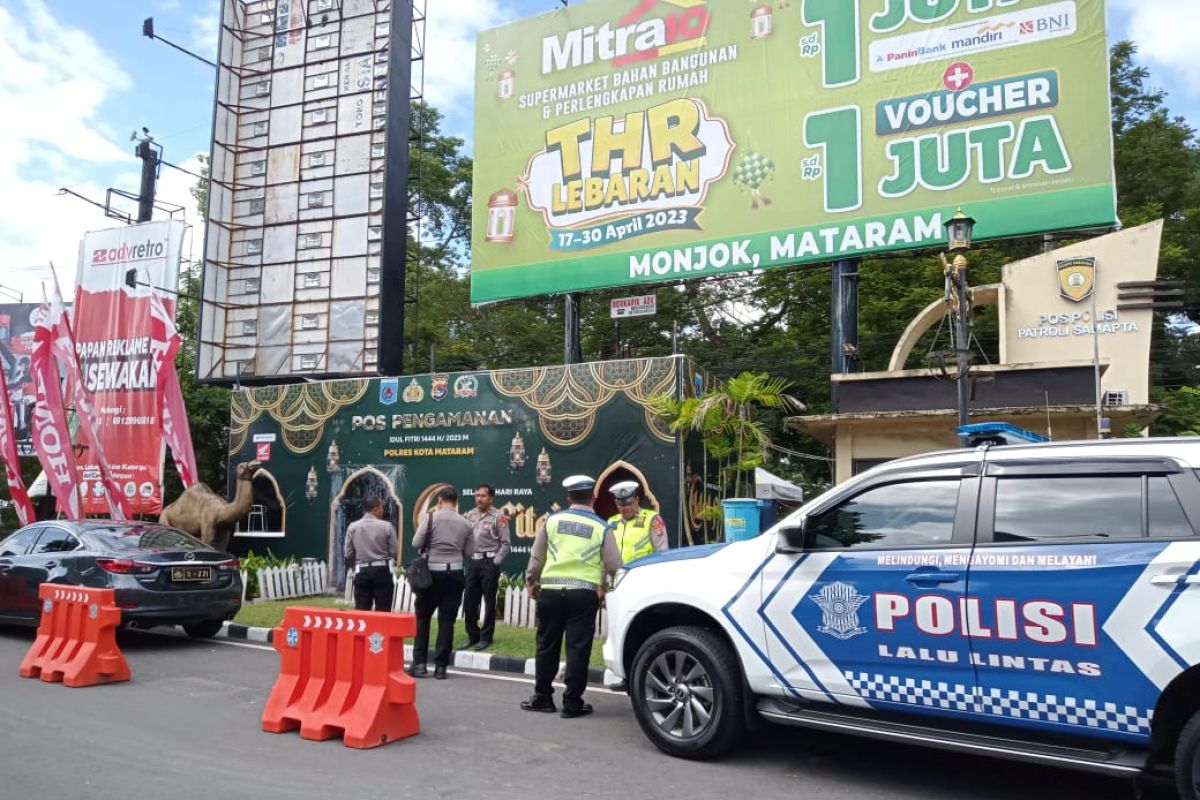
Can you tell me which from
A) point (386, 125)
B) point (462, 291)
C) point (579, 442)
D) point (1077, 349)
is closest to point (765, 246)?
point (579, 442)

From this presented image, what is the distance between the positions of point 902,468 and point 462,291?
90.3ft

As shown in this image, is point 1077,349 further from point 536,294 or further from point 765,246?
point 536,294

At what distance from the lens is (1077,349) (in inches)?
643

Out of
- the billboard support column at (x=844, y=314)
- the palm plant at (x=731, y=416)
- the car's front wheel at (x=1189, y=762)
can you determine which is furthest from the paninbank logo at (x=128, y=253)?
the car's front wheel at (x=1189, y=762)

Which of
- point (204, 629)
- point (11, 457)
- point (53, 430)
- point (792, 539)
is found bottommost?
point (204, 629)

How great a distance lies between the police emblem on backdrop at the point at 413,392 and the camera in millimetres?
16984

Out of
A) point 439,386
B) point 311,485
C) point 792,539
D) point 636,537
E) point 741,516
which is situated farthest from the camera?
point 311,485

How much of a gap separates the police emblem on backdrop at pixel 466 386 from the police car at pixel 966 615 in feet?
35.3

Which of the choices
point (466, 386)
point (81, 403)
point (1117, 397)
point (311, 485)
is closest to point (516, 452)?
point (466, 386)

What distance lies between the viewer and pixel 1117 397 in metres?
15.4

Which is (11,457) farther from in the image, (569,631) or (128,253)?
(569,631)

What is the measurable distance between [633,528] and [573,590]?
4.95 ft

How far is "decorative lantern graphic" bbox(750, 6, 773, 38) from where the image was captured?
16625 mm

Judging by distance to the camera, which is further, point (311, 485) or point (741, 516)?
point (311, 485)
